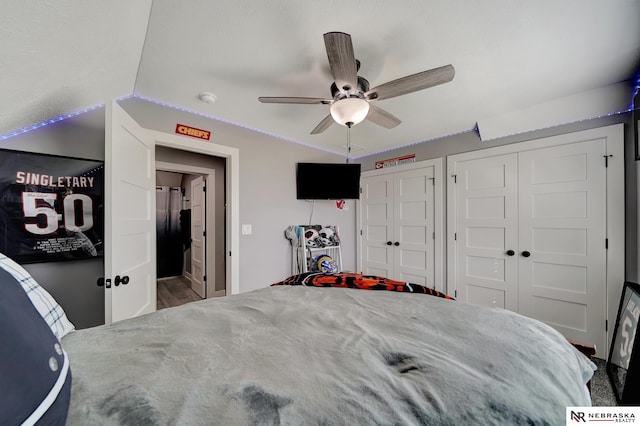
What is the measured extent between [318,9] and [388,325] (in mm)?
1602

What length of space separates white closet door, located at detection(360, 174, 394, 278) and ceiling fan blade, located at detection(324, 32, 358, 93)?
7.52 ft

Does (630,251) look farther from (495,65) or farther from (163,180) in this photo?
(163,180)

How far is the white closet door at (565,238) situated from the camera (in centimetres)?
213

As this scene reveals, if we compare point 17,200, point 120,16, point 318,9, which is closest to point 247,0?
point 318,9

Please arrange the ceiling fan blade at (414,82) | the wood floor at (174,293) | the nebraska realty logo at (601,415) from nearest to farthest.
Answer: the nebraska realty logo at (601,415) < the ceiling fan blade at (414,82) < the wood floor at (174,293)

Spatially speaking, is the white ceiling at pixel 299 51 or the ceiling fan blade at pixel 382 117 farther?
the ceiling fan blade at pixel 382 117

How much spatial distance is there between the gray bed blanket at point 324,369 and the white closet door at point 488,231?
1887 mm

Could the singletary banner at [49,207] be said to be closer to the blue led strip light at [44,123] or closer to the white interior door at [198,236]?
the blue led strip light at [44,123]

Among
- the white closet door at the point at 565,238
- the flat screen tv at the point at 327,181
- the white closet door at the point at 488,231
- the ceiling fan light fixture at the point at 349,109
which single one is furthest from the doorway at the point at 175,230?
the white closet door at the point at 565,238

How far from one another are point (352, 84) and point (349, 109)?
173mm

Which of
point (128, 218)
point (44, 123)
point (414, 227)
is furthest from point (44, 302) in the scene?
point (414, 227)

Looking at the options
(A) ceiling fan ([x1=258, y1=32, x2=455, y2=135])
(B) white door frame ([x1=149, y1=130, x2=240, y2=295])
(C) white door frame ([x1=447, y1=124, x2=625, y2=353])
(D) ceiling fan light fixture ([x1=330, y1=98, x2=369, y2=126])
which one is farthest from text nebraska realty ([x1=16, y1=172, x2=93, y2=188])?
(C) white door frame ([x1=447, y1=124, x2=625, y2=353])

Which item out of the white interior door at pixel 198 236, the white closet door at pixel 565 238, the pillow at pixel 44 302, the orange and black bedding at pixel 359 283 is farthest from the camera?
the white interior door at pixel 198 236

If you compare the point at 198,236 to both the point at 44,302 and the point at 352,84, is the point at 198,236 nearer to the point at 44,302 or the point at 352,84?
the point at 44,302
